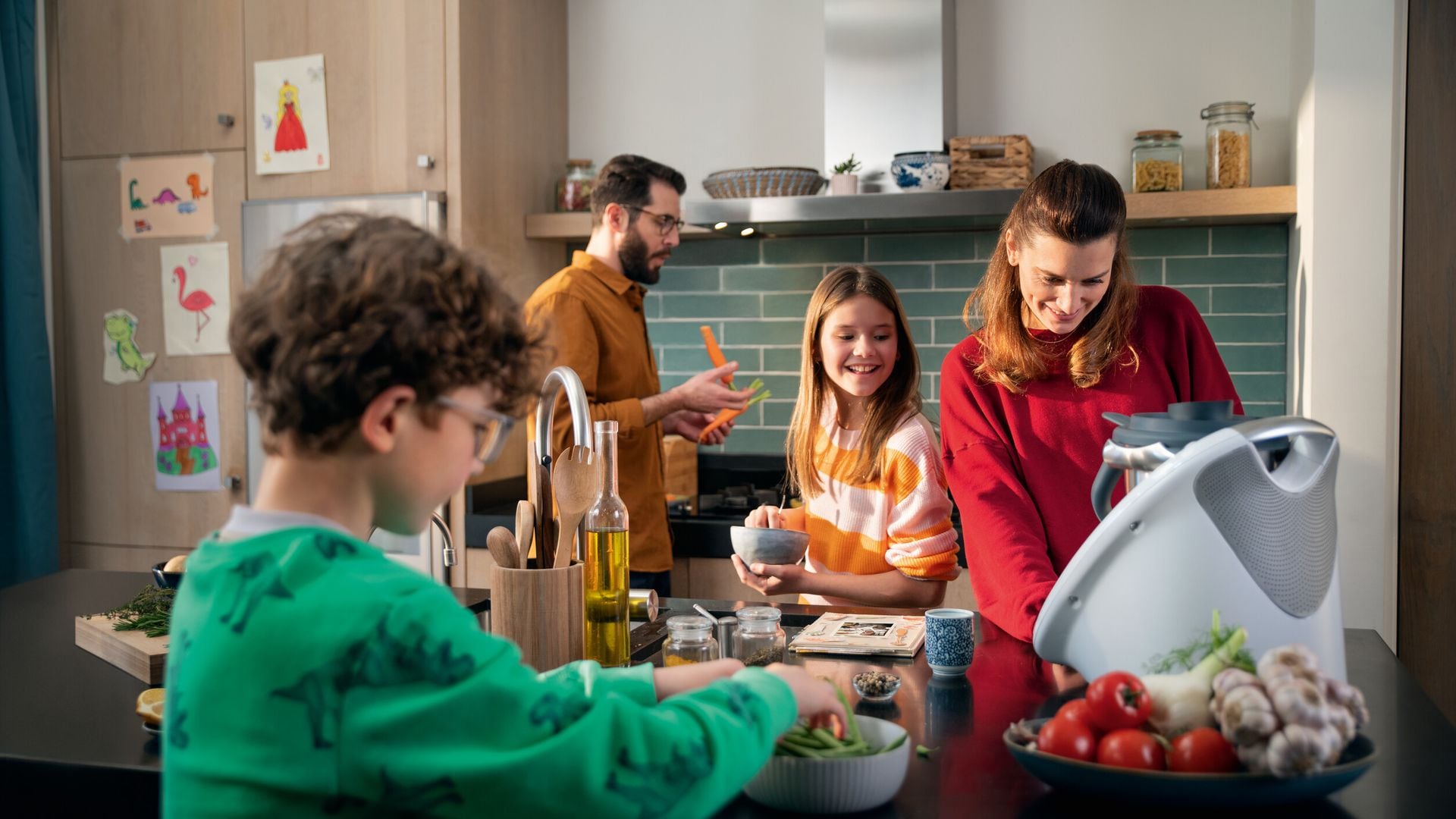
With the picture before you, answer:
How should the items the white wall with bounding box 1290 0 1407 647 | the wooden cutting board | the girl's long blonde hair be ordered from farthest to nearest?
the white wall with bounding box 1290 0 1407 647 → the girl's long blonde hair → the wooden cutting board

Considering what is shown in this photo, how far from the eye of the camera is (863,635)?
59.8 inches

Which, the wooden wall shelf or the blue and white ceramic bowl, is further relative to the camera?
the blue and white ceramic bowl

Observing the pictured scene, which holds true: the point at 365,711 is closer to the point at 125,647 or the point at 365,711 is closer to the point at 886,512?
the point at 125,647

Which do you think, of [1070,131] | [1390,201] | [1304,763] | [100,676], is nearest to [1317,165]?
[1390,201]

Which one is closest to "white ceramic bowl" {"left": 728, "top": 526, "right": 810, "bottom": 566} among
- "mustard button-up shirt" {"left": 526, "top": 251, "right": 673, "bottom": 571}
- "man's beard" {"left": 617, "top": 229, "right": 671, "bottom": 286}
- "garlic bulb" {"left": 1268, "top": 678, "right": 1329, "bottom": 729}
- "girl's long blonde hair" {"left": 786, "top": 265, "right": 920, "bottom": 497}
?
"girl's long blonde hair" {"left": 786, "top": 265, "right": 920, "bottom": 497}

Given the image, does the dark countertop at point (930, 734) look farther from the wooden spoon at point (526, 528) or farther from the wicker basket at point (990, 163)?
the wicker basket at point (990, 163)

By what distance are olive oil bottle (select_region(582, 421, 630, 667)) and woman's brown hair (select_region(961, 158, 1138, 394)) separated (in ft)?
2.01

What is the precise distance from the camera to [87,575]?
2205 mm

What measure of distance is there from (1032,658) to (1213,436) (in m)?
0.43

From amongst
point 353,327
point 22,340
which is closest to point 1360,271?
point 353,327

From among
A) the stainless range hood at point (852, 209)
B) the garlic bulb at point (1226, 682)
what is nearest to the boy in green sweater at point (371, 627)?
the garlic bulb at point (1226, 682)

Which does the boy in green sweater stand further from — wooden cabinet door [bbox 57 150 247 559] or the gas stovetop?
wooden cabinet door [bbox 57 150 247 559]

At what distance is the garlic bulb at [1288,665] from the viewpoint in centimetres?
90

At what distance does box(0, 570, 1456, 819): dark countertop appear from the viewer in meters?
0.99
